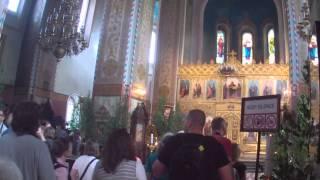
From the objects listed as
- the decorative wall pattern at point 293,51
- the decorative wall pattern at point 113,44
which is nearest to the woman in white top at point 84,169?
the decorative wall pattern at point 113,44

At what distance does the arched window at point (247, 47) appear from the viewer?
25.4 meters

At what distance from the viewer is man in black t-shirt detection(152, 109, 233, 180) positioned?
2.56 metres

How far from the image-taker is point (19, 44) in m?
16.9

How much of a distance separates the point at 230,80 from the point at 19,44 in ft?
34.9

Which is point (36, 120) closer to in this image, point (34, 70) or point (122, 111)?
point (122, 111)

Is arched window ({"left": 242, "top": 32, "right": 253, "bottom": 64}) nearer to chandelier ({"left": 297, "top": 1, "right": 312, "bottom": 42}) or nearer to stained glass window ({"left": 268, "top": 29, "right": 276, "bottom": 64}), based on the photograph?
stained glass window ({"left": 268, "top": 29, "right": 276, "bottom": 64})

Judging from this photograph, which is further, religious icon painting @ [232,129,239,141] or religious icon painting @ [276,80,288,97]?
religious icon painting @ [232,129,239,141]

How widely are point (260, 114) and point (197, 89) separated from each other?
14.7 meters

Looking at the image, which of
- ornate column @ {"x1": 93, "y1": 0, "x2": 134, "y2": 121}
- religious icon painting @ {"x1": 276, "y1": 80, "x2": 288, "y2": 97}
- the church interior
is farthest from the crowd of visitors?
religious icon painting @ {"x1": 276, "y1": 80, "x2": 288, "y2": 97}

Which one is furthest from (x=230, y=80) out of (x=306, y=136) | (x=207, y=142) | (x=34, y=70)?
(x=207, y=142)

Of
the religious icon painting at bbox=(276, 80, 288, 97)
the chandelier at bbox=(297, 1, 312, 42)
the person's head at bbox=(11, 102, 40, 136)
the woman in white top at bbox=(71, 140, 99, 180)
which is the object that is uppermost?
the religious icon painting at bbox=(276, 80, 288, 97)

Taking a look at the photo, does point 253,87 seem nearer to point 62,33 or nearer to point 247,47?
point 247,47

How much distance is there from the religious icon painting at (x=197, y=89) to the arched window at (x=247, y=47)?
7.37m

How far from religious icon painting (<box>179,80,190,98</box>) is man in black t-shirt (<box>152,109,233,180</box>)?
53.3ft
